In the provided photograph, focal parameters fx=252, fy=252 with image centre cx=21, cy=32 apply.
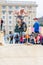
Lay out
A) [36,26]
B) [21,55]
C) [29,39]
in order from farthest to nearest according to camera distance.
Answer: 1. [29,39]
2. [36,26]
3. [21,55]

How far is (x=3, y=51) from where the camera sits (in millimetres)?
4586

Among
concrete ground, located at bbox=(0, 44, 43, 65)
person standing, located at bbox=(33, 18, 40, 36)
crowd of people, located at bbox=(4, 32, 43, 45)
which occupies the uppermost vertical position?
person standing, located at bbox=(33, 18, 40, 36)

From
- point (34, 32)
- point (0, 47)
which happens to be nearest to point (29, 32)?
point (34, 32)

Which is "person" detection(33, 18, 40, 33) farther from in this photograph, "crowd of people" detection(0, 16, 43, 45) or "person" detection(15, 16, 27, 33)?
"person" detection(15, 16, 27, 33)

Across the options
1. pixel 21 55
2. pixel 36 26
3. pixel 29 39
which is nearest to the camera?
pixel 21 55

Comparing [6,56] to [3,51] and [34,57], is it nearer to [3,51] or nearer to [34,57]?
[3,51]

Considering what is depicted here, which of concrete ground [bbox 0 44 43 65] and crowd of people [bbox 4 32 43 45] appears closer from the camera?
concrete ground [bbox 0 44 43 65]

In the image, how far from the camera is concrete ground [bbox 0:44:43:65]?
171 inches

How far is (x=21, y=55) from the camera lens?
4.54m

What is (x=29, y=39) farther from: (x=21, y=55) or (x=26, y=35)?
(x=21, y=55)

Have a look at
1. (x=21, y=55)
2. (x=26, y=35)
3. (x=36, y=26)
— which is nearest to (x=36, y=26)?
(x=36, y=26)

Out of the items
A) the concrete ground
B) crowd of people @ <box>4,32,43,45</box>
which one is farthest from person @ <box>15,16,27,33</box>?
the concrete ground

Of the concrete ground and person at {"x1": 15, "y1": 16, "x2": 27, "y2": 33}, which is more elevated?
person at {"x1": 15, "y1": 16, "x2": 27, "y2": 33}

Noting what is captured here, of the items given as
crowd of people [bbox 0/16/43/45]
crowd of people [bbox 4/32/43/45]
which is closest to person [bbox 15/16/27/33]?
crowd of people [bbox 0/16/43/45]
